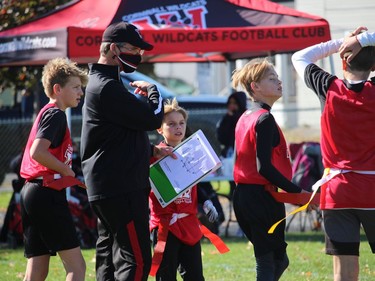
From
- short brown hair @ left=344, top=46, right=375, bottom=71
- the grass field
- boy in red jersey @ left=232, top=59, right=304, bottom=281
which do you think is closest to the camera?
short brown hair @ left=344, top=46, right=375, bottom=71

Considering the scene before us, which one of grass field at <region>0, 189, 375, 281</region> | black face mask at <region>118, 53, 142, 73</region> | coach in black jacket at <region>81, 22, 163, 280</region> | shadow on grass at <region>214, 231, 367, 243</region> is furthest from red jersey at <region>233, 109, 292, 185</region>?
shadow on grass at <region>214, 231, 367, 243</region>

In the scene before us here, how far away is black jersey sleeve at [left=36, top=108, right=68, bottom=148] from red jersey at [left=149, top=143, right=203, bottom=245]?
0.69 meters

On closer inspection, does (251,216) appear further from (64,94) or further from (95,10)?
(95,10)

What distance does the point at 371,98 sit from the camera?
5316 millimetres

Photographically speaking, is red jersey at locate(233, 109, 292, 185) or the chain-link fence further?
the chain-link fence

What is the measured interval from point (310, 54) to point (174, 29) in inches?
217

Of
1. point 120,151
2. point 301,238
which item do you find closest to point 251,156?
point 120,151

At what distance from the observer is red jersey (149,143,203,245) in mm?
6426

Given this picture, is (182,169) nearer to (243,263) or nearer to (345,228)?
(345,228)

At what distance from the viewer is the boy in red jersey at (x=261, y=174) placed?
6059 millimetres

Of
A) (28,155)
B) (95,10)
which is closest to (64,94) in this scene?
(28,155)

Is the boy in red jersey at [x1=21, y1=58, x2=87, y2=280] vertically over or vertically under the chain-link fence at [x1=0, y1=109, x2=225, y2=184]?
over

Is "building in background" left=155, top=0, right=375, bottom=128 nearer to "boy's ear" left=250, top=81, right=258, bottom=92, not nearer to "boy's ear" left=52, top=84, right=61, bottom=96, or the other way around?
"boy's ear" left=250, top=81, right=258, bottom=92

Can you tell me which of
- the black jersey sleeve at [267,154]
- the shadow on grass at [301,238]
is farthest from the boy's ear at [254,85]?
the shadow on grass at [301,238]
